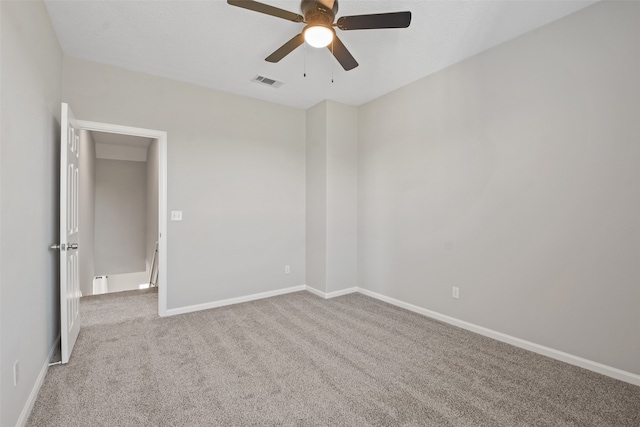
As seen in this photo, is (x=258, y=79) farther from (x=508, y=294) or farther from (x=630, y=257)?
(x=630, y=257)

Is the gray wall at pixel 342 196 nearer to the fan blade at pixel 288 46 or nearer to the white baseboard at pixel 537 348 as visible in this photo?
the white baseboard at pixel 537 348

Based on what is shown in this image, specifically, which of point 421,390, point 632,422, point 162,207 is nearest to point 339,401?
point 421,390

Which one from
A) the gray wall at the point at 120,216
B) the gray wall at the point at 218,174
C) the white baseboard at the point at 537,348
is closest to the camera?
the white baseboard at the point at 537,348

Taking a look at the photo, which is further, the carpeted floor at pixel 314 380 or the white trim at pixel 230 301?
the white trim at pixel 230 301

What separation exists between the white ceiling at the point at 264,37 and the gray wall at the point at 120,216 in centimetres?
443

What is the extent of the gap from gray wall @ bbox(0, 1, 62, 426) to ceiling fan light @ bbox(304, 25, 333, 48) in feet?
5.32

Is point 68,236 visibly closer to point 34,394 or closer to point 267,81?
point 34,394

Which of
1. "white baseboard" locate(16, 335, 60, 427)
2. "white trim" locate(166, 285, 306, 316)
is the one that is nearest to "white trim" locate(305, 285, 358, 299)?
"white trim" locate(166, 285, 306, 316)

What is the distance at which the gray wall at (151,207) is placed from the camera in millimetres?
6090

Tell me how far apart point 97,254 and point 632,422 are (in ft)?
27.1

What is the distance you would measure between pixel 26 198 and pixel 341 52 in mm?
2335

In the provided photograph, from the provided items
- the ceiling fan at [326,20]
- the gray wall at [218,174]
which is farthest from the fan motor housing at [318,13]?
the gray wall at [218,174]

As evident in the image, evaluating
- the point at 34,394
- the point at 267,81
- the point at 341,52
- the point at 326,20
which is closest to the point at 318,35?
the point at 326,20

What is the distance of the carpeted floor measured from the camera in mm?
1906
